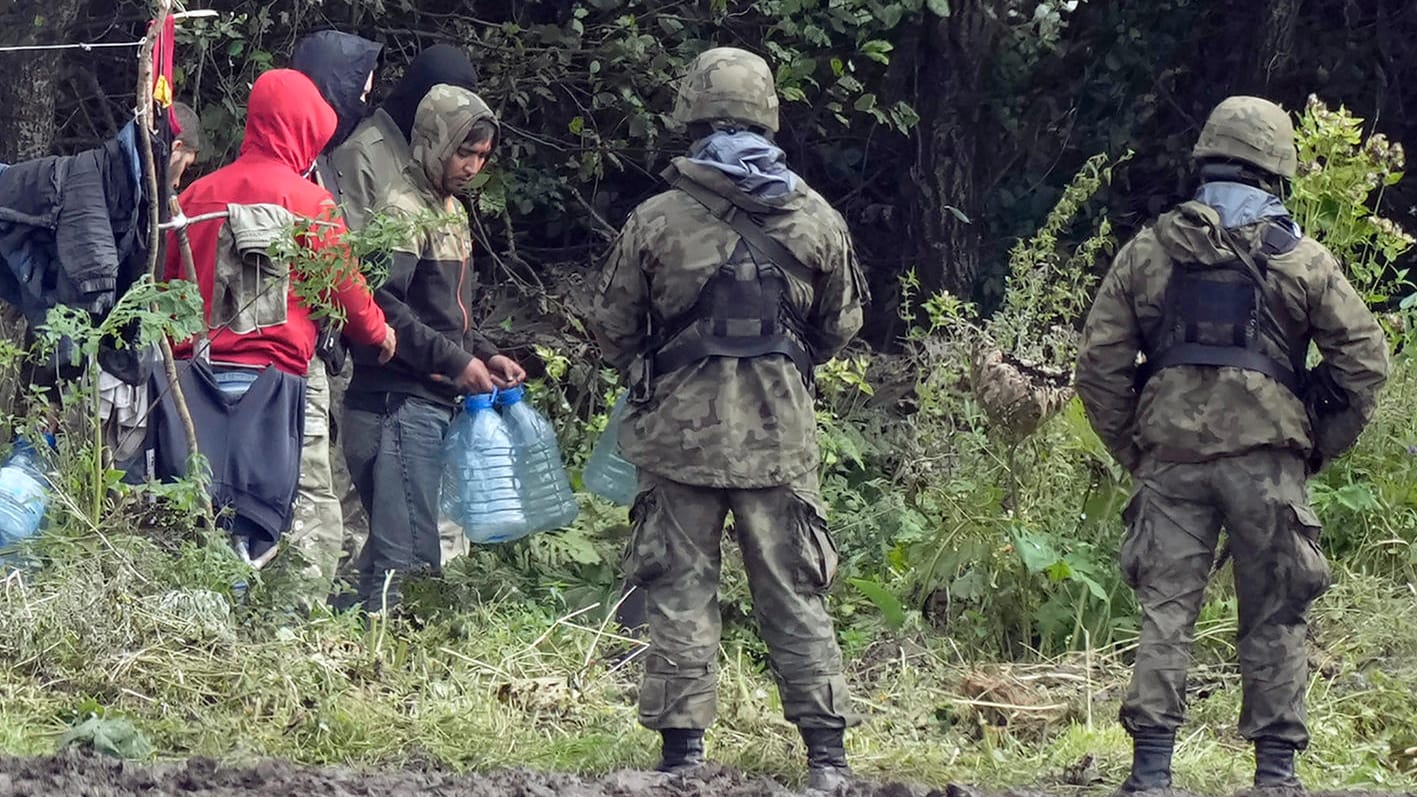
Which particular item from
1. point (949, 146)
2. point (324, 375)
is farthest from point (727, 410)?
point (949, 146)

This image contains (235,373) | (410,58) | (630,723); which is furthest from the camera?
(410,58)

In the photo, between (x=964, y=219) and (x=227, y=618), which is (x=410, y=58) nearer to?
(x=964, y=219)

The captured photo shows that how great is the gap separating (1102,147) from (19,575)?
6.57 meters

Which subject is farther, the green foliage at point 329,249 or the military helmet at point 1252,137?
the green foliage at point 329,249

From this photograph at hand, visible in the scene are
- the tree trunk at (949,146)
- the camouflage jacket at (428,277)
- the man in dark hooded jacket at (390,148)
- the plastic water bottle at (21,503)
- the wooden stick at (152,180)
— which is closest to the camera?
the wooden stick at (152,180)

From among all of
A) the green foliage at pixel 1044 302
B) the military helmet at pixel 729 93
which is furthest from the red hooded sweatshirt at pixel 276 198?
the green foliage at pixel 1044 302

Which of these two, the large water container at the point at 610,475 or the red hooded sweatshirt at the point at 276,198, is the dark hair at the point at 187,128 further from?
the large water container at the point at 610,475

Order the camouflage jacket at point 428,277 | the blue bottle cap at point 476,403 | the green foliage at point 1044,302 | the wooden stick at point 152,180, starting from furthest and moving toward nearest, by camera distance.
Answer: the green foliage at point 1044,302
the blue bottle cap at point 476,403
the camouflage jacket at point 428,277
the wooden stick at point 152,180

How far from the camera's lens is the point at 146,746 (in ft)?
18.2

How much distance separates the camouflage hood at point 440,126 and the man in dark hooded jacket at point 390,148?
0.25ft

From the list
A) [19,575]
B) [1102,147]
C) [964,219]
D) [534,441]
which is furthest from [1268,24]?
[19,575]

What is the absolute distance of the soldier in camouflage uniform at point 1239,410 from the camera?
5.32 m

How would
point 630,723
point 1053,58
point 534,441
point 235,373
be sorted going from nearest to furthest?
1. point 630,723
2. point 235,373
3. point 534,441
4. point 1053,58

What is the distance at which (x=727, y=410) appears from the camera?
5340mm
